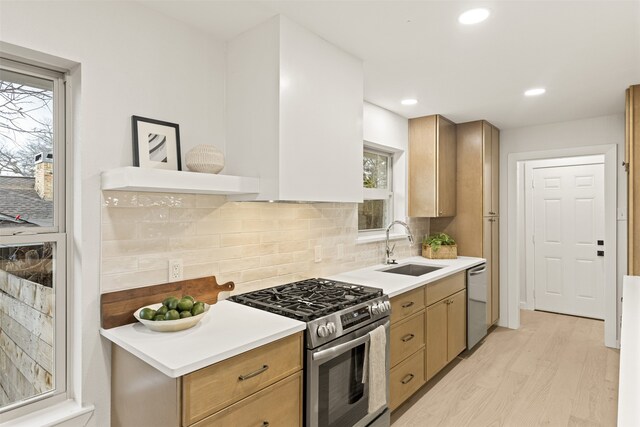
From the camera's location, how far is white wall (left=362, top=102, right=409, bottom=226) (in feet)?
11.0

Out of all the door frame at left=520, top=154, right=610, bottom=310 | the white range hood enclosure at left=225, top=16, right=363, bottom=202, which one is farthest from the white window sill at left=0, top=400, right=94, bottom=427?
the door frame at left=520, top=154, right=610, bottom=310

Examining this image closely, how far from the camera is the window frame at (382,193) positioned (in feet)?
11.0

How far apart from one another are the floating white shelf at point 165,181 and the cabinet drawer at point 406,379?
1594 mm

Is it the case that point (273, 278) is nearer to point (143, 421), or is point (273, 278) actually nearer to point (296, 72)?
point (143, 421)

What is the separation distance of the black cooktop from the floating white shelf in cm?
62

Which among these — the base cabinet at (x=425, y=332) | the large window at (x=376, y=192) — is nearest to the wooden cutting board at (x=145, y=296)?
the base cabinet at (x=425, y=332)

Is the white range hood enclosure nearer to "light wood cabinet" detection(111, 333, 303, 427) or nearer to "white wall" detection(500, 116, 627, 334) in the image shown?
"light wood cabinet" detection(111, 333, 303, 427)

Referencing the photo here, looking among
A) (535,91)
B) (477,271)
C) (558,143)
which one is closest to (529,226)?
(558,143)

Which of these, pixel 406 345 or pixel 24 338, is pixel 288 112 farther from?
pixel 406 345

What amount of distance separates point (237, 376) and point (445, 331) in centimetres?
220

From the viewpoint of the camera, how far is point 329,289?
2.33m

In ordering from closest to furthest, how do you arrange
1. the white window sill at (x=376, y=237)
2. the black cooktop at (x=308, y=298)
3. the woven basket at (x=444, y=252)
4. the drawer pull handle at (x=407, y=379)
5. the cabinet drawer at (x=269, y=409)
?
the cabinet drawer at (x=269, y=409) < the black cooktop at (x=308, y=298) < the drawer pull handle at (x=407, y=379) < the white window sill at (x=376, y=237) < the woven basket at (x=444, y=252)

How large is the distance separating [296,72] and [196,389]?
62.0 inches

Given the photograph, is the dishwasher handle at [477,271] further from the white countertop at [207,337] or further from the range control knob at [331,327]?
the white countertop at [207,337]
